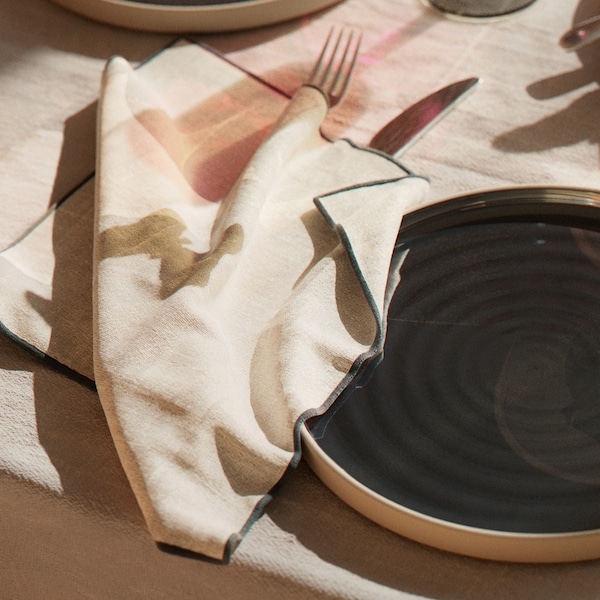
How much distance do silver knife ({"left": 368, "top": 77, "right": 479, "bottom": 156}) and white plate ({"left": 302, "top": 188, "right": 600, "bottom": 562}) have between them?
0.10 m

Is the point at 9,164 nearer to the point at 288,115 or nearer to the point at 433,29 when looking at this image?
the point at 288,115

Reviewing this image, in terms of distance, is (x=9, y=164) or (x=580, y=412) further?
(x=9, y=164)

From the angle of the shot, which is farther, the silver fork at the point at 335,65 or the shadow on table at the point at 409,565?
the silver fork at the point at 335,65

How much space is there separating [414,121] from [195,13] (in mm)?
234

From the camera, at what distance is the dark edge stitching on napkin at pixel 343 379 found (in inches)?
13.9

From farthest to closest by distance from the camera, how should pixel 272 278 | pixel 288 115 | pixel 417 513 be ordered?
pixel 288 115 → pixel 272 278 → pixel 417 513

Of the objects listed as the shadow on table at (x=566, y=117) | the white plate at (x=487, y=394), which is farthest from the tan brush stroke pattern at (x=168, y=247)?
the shadow on table at (x=566, y=117)

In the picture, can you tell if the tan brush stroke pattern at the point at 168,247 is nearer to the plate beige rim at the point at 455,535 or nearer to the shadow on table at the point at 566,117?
the plate beige rim at the point at 455,535

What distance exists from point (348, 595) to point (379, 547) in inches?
1.0

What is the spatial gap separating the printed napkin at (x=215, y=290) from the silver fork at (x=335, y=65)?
31 mm

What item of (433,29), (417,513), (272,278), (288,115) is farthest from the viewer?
(433,29)

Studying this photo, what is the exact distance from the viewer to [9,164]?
589 millimetres

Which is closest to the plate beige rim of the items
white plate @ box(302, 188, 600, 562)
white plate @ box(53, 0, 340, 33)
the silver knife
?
white plate @ box(302, 188, 600, 562)

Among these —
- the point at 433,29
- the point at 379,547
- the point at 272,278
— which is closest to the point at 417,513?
the point at 379,547
